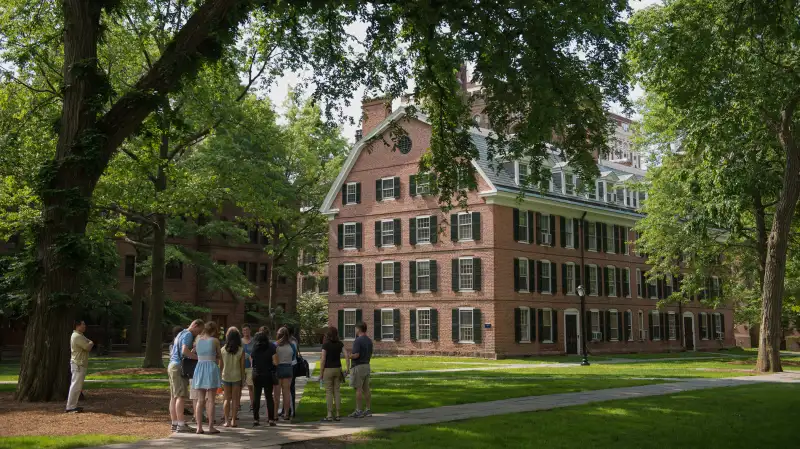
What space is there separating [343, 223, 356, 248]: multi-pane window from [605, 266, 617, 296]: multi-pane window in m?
16.2

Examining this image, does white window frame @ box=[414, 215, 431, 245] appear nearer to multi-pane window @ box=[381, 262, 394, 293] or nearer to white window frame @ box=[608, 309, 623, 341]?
multi-pane window @ box=[381, 262, 394, 293]

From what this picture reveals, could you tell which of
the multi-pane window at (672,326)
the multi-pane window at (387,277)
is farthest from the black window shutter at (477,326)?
the multi-pane window at (672,326)

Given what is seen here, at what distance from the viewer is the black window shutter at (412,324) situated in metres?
42.6

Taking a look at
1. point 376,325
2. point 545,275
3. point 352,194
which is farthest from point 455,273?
point 352,194

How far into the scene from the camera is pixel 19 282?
53.8 ft

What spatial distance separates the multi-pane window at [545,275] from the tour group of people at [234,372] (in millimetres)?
30493

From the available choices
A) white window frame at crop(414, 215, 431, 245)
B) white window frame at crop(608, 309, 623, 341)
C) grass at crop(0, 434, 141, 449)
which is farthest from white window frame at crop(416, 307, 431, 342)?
grass at crop(0, 434, 141, 449)

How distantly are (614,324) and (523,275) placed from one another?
32.2 ft

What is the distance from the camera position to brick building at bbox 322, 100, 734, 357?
133ft

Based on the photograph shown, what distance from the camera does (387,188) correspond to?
44.5m

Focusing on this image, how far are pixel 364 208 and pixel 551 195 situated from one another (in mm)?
11190

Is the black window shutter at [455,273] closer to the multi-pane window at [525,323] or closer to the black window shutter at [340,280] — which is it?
the multi-pane window at [525,323]

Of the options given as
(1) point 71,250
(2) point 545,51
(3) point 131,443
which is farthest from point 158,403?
(2) point 545,51

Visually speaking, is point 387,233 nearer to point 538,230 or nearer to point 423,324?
point 423,324
